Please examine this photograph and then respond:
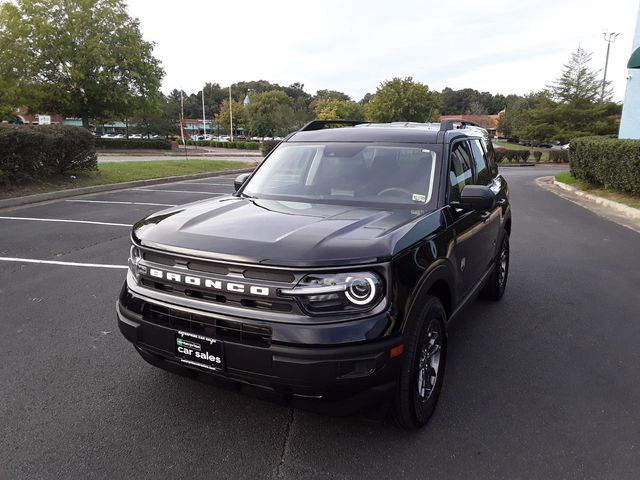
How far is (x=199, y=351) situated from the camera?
8.51 ft

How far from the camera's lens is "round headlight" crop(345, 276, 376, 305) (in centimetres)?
243

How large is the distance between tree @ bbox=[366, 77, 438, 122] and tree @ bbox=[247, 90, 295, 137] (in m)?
12.0

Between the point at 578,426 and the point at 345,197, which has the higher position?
the point at 345,197

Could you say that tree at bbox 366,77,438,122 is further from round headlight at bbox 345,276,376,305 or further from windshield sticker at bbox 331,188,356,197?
round headlight at bbox 345,276,376,305

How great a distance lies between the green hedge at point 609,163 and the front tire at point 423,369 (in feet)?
39.6

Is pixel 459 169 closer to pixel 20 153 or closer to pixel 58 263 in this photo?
pixel 58 263

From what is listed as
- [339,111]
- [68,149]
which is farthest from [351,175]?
[339,111]

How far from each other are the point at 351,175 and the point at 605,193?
14.0 metres

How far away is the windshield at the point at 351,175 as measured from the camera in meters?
3.54

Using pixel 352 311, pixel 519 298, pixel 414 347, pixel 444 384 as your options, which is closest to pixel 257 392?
pixel 352 311

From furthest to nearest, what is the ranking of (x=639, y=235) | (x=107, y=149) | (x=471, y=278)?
1. (x=107, y=149)
2. (x=639, y=235)
3. (x=471, y=278)

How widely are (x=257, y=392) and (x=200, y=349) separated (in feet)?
1.24

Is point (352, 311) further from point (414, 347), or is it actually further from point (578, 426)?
point (578, 426)

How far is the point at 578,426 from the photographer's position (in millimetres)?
3055
